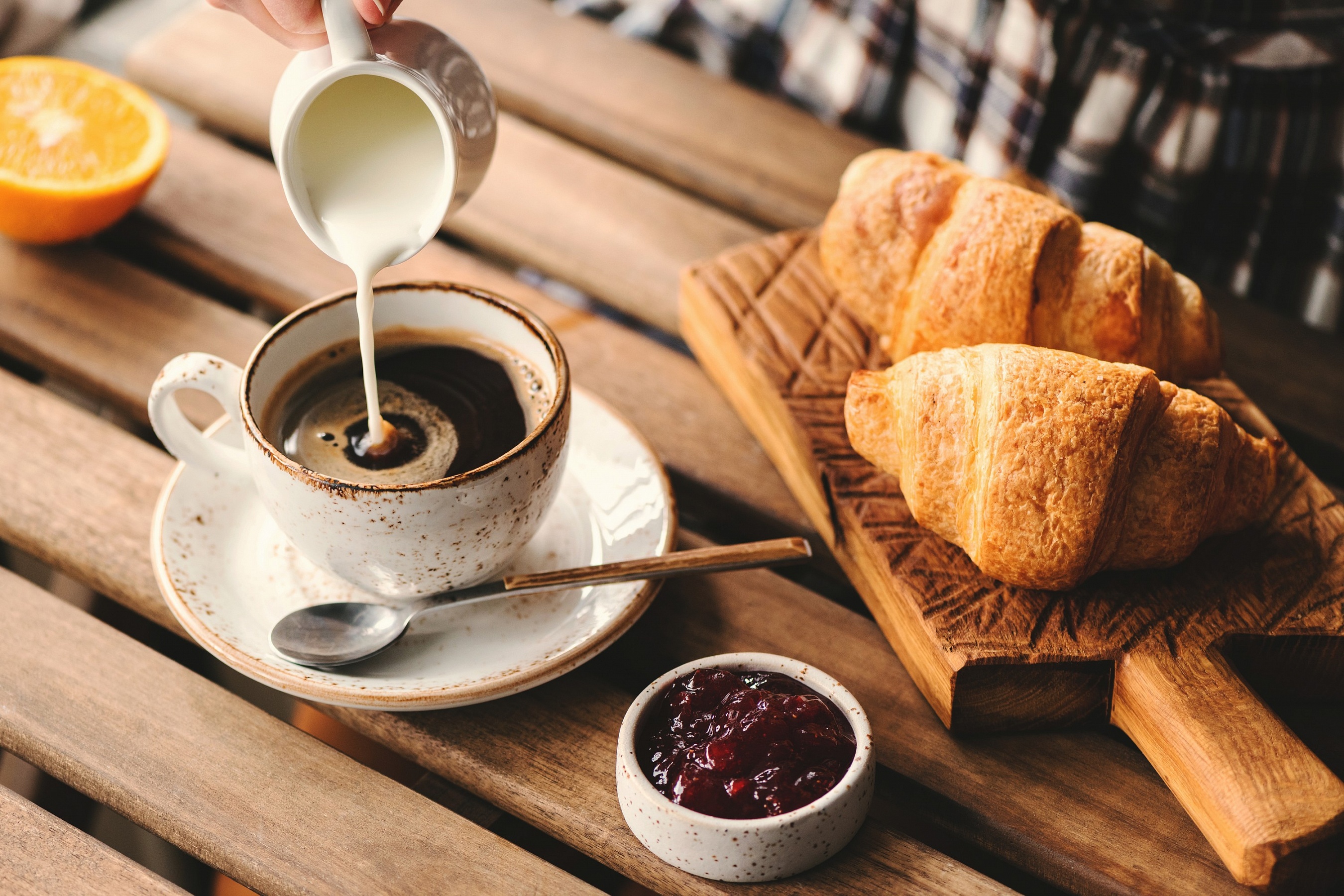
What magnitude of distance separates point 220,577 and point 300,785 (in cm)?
25

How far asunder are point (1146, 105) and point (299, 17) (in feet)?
4.38

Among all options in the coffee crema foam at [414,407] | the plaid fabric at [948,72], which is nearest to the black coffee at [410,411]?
the coffee crema foam at [414,407]

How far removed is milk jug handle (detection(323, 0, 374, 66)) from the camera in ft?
3.41

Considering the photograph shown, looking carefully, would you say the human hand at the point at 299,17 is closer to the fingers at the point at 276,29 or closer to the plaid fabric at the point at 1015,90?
the fingers at the point at 276,29

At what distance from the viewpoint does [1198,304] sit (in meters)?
1.33

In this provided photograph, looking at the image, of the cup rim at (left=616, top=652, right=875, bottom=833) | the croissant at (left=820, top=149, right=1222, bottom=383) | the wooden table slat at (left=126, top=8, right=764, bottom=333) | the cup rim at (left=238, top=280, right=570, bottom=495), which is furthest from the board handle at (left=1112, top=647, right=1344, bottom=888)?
the wooden table slat at (left=126, top=8, right=764, bottom=333)

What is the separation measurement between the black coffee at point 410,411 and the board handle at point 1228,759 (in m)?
0.69

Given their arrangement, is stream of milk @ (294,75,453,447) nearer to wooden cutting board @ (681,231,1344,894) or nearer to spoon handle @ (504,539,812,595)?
spoon handle @ (504,539,812,595)

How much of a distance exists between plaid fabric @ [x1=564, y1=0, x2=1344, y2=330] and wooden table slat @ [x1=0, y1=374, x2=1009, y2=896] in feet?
3.75

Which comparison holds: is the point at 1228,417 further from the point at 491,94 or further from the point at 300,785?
the point at 300,785

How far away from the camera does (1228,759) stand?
978 mm

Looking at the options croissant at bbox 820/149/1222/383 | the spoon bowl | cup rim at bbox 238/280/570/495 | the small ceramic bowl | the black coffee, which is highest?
croissant at bbox 820/149/1222/383

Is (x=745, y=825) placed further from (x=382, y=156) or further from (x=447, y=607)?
(x=382, y=156)

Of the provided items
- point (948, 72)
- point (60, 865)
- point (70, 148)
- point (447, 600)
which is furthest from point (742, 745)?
point (948, 72)
